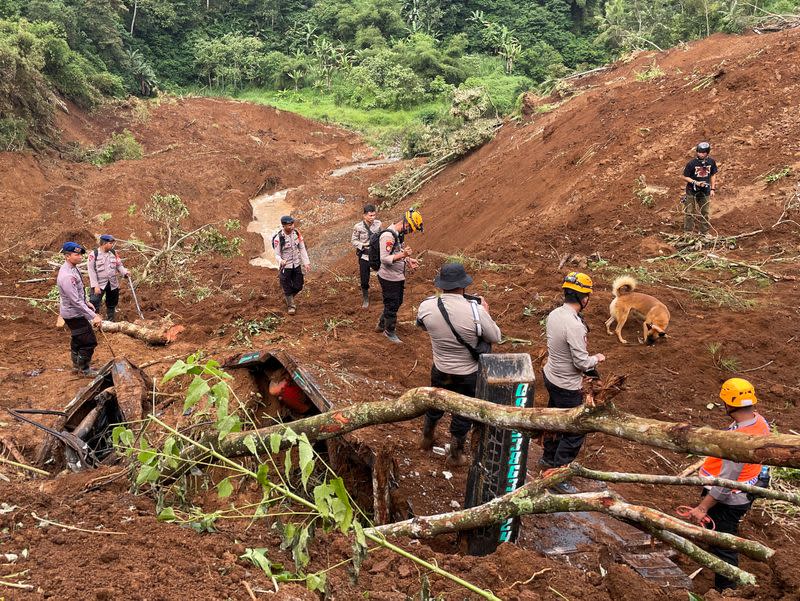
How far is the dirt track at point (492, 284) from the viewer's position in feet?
9.83

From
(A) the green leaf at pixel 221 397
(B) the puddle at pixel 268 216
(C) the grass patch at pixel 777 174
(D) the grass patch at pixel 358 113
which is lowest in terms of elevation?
(B) the puddle at pixel 268 216

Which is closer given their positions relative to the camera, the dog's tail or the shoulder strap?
the shoulder strap

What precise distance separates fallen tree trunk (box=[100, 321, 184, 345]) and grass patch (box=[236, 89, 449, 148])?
2312cm

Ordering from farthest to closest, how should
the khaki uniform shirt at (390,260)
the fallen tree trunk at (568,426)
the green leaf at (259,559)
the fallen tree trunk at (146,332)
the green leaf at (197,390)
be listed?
the fallen tree trunk at (146,332)
the khaki uniform shirt at (390,260)
the green leaf at (197,390)
the green leaf at (259,559)
the fallen tree trunk at (568,426)

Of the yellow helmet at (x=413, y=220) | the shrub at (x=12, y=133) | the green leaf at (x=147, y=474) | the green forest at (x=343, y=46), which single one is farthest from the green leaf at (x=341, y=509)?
the green forest at (x=343, y=46)

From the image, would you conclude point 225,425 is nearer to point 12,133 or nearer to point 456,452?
point 456,452

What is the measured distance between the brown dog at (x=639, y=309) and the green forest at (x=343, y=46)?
893 inches

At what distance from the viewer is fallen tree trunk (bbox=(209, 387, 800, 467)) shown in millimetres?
2055

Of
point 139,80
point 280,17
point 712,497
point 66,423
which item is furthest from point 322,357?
point 280,17

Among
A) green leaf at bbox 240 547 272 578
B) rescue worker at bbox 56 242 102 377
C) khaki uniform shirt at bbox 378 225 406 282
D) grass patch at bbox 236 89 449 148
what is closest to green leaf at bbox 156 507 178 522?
green leaf at bbox 240 547 272 578

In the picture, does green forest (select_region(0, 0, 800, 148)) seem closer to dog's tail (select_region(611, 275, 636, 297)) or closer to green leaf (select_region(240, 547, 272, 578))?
dog's tail (select_region(611, 275, 636, 297))

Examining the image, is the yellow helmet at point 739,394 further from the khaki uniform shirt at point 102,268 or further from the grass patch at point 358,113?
the grass patch at point 358,113

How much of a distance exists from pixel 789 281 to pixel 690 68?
32.0 feet

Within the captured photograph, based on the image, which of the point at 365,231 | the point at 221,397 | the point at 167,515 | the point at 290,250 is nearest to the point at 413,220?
the point at 365,231
